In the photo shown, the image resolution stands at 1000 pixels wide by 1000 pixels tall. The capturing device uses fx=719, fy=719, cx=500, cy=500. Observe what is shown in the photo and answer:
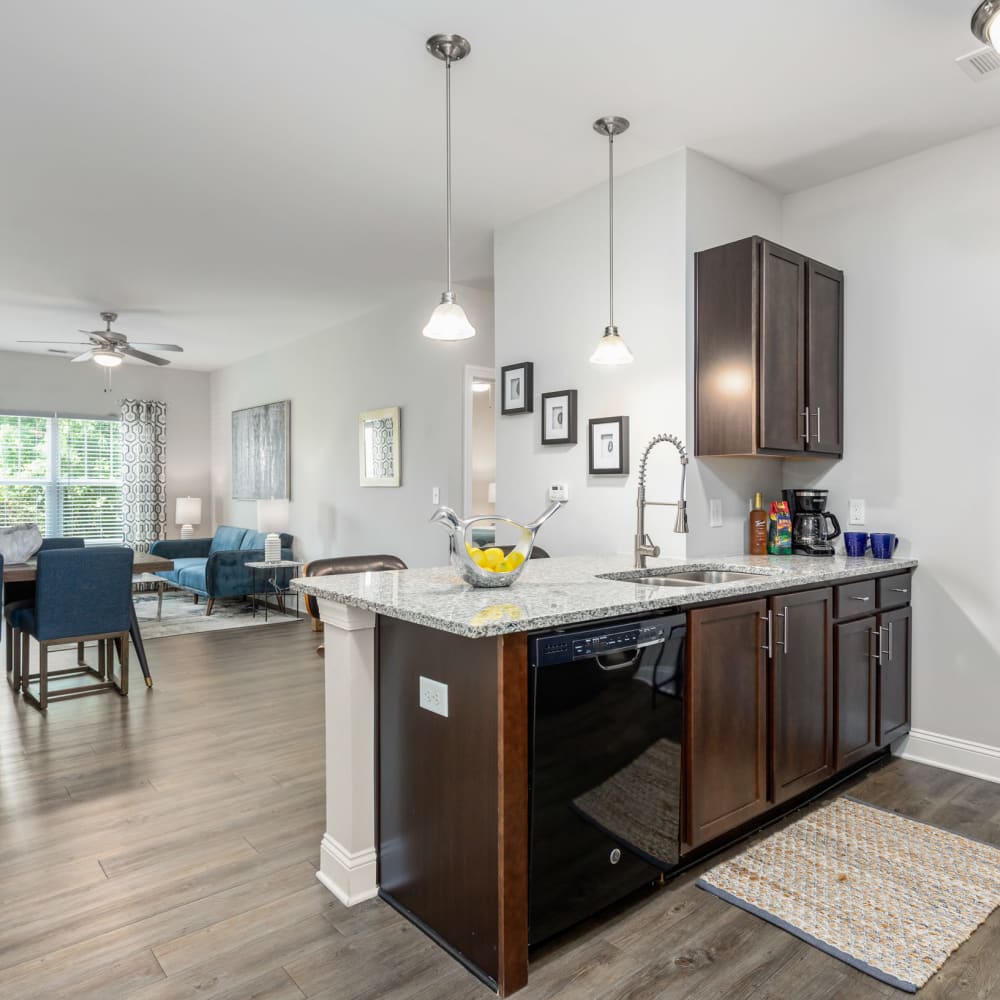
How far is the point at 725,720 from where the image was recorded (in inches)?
88.2

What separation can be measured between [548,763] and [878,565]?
193cm

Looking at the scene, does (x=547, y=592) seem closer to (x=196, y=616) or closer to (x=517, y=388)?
(x=517, y=388)

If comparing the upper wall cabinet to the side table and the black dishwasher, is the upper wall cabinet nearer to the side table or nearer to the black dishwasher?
the black dishwasher

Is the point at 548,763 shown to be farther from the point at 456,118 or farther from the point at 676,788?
the point at 456,118

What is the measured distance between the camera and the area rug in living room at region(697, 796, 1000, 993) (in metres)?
1.83

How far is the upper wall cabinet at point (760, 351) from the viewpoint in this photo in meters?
2.92

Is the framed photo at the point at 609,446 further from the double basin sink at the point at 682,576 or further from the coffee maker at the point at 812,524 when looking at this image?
the coffee maker at the point at 812,524

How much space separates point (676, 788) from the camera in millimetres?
2059

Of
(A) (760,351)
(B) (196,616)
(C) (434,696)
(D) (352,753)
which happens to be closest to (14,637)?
(B) (196,616)

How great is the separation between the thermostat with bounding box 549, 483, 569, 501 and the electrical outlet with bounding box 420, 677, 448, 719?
185 centimetres

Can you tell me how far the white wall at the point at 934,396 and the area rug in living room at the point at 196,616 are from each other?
5.05m

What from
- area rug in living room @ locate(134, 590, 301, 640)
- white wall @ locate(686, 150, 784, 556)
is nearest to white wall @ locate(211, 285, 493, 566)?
area rug in living room @ locate(134, 590, 301, 640)

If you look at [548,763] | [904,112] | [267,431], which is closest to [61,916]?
[548,763]

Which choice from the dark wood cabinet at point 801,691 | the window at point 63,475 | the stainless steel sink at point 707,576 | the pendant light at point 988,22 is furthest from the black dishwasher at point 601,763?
the window at point 63,475
